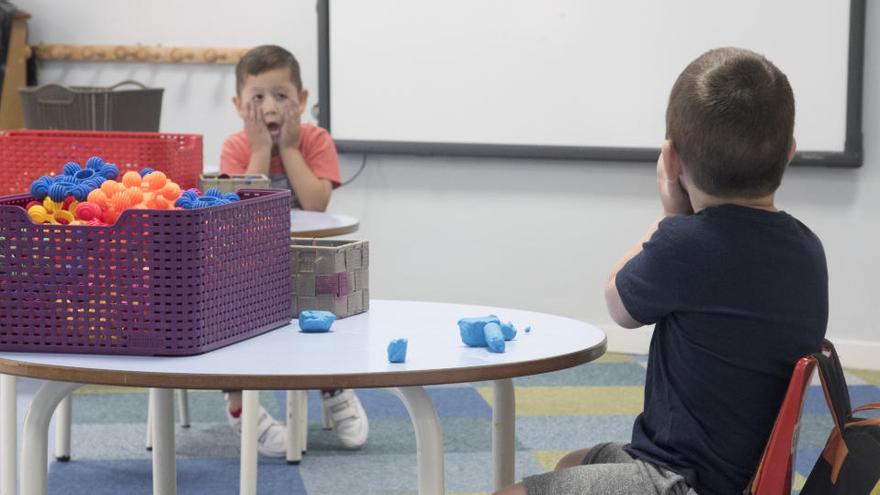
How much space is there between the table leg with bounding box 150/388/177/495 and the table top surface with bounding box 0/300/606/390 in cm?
57

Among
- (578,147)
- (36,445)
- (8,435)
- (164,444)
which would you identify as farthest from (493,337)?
(578,147)

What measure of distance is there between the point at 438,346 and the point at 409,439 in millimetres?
1633

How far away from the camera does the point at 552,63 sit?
393 cm

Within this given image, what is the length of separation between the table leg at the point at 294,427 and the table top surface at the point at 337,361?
121 cm

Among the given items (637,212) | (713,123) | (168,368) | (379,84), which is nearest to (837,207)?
(637,212)

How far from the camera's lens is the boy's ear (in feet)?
4.64

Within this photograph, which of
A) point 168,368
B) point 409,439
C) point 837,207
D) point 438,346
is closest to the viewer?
point 168,368

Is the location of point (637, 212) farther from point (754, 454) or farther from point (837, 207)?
point (754, 454)

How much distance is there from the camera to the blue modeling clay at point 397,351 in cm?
131

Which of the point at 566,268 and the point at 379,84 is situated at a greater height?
the point at 379,84

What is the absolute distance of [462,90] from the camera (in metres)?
3.98

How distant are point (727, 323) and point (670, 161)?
0.20 metres

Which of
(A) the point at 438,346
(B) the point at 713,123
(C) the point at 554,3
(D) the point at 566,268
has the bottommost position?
(D) the point at 566,268

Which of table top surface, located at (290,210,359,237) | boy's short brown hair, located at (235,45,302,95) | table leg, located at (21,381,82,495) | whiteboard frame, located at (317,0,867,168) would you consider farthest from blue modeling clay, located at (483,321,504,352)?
whiteboard frame, located at (317,0,867,168)
